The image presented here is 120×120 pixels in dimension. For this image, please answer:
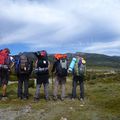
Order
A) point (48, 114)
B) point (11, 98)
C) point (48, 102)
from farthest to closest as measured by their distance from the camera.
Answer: point (11, 98), point (48, 102), point (48, 114)

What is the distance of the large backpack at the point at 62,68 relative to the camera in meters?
19.0

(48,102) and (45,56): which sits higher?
(45,56)

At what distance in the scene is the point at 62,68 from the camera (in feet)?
62.6

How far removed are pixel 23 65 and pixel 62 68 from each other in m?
2.18

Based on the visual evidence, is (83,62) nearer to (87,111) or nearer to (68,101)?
(68,101)

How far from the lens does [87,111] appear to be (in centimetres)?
1576

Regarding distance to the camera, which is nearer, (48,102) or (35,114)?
(35,114)

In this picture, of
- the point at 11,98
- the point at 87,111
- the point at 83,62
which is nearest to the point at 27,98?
the point at 11,98

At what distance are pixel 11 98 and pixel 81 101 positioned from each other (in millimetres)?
4144

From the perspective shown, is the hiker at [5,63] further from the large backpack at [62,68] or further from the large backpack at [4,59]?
the large backpack at [62,68]

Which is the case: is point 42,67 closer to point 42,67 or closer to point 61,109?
point 42,67

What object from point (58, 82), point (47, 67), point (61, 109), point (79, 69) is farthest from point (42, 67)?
point (61, 109)

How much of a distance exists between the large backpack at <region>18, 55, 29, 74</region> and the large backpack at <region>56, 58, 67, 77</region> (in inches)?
68.2

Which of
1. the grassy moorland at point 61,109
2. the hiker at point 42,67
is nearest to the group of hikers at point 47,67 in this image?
the hiker at point 42,67
